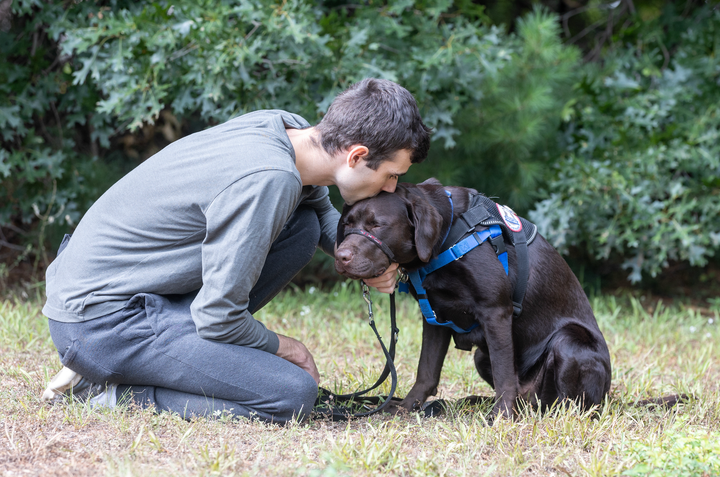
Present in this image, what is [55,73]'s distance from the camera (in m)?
4.46

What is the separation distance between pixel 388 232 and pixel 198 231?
27.6 inches

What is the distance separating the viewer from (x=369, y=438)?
217cm

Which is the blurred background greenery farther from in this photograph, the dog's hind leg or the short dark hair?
the dog's hind leg

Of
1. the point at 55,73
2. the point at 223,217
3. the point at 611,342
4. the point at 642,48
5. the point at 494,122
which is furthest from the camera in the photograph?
the point at 642,48

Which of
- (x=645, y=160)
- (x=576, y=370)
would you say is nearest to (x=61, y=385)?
(x=576, y=370)

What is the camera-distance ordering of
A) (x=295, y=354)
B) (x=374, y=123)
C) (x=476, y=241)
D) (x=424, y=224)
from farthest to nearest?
(x=295, y=354), (x=476, y=241), (x=424, y=224), (x=374, y=123)

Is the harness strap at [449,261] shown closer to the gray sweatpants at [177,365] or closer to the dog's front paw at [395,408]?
the dog's front paw at [395,408]

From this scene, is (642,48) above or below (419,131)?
above

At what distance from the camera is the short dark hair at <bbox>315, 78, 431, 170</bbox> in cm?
230

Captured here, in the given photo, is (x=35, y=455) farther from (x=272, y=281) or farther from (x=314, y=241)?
(x=314, y=241)

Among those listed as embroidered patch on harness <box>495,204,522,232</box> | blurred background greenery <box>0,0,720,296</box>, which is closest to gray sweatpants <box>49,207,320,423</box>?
embroidered patch on harness <box>495,204,522,232</box>

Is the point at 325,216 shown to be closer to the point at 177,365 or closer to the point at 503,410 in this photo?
the point at 177,365

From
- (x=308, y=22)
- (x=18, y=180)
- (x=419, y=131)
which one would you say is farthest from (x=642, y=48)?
(x=18, y=180)

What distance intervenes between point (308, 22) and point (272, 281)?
1.72 m
